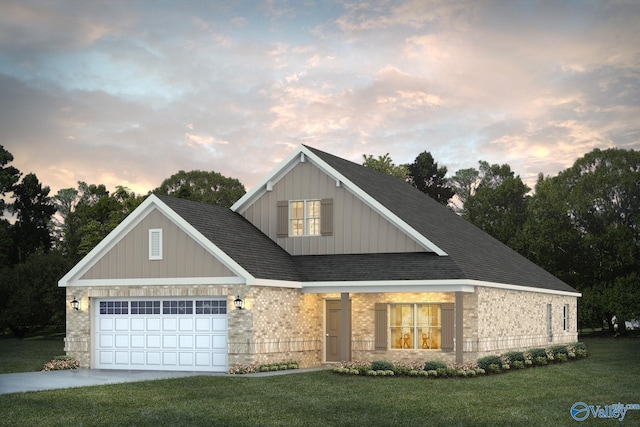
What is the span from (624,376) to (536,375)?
260 centimetres

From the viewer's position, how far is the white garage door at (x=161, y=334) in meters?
27.5

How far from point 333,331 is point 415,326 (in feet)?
10.5

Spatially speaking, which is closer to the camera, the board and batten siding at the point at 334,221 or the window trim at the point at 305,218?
the board and batten siding at the point at 334,221

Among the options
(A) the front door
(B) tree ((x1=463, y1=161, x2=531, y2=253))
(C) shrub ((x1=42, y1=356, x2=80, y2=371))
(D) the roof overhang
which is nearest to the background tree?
(B) tree ((x1=463, y1=161, x2=531, y2=253))

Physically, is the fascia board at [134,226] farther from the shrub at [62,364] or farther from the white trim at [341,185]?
the white trim at [341,185]

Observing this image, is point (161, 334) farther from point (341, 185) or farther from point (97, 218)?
point (97, 218)

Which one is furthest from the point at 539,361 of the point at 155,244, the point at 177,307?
the point at 155,244

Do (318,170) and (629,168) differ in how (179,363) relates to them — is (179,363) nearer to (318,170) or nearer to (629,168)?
(318,170)

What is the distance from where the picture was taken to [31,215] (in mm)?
77188

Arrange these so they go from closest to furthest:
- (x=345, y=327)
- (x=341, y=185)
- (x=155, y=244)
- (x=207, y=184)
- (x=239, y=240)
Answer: (x=155, y=244)
(x=345, y=327)
(x=239, y=240)
(x=341, y=185)
(x=207, y=184)

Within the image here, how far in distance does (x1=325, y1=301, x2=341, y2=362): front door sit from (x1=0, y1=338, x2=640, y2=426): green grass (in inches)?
156

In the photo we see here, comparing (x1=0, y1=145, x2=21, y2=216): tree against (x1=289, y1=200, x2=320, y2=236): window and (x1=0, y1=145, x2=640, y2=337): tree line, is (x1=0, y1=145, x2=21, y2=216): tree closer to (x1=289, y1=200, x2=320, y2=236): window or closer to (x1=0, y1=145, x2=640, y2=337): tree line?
(x1=0, y1=145, x2=640, y2=337): tree line

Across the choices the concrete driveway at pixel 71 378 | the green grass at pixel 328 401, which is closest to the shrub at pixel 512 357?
the green grass at pixel 328 401

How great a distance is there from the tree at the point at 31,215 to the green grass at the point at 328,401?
52.5 meters
